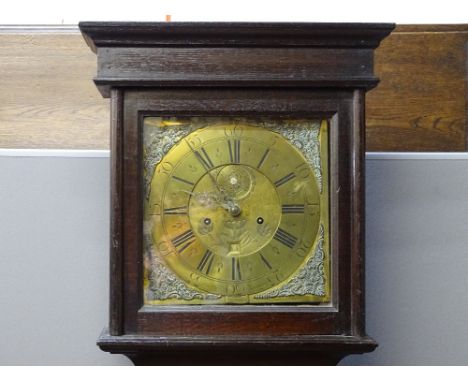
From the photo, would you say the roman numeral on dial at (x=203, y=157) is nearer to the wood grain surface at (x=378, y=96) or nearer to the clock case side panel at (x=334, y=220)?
the clock case side panel at (x=334, y=220)

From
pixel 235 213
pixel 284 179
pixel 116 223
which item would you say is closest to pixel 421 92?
pixel 284 179

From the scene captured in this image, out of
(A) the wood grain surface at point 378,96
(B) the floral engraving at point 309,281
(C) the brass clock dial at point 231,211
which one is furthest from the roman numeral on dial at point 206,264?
(A) the wood grain surface at point 378,96

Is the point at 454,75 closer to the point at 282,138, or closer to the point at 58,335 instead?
the point at 282,138

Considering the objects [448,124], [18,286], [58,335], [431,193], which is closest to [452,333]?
[431,193]

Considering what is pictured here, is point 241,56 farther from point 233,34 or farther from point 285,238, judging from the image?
point 285,238

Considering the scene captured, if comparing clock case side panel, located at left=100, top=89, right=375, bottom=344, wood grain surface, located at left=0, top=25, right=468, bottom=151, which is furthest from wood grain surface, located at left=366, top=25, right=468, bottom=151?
clock case side panel, located at left=100, top=89, right=375, bottom=344

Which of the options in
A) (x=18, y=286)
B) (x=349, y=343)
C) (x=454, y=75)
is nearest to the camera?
(x=349, y=343)

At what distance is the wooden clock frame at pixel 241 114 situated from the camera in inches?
47.1

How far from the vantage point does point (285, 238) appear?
124cm

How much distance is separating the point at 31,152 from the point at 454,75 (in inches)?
46.4

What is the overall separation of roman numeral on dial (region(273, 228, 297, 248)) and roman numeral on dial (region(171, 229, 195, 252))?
0.18 m

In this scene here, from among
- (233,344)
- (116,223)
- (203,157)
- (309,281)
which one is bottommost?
(233,344)

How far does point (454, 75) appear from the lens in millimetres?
1642

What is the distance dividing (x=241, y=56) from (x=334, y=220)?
395 millimetres
